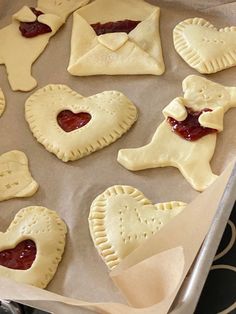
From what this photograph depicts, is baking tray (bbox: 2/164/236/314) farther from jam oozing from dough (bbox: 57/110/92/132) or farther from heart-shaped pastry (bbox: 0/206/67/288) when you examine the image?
jam oozing from dough (bbox: 57/110/92/132)

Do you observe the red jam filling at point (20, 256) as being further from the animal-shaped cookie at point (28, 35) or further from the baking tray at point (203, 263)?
the animal-shaped cookie at point (28, 35)

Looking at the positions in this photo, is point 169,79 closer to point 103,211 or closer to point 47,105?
point 47,105

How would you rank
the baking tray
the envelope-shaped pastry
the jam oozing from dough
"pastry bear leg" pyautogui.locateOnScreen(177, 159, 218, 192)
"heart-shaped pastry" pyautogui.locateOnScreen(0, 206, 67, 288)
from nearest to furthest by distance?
the baking tray, "heart-shaped pastry" pyautogui.locateOnScreen(0, 206, 67, 288), "pastry bear leg" pyautogui.locateOnScreen(177, 159, 218, 192), the jam oozing from dough, the envelope-shaped pastry

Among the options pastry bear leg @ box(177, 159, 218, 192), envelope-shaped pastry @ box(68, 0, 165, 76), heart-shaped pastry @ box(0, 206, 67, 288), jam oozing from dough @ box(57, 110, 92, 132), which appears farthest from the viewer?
envelope-shaped pastry @ box(68, 0, 165, 76)

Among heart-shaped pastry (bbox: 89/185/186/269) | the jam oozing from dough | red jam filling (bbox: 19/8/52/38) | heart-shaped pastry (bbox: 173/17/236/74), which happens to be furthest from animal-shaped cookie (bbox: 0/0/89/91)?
heart-shaped pastry (bbox: 89/185/186/269)

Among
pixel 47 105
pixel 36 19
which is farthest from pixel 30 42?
pixel 47 105

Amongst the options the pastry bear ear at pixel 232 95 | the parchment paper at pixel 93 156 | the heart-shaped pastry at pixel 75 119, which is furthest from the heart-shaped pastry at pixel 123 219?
the pastry bear ear at pixel 232 95
